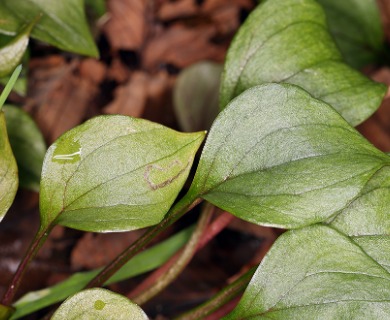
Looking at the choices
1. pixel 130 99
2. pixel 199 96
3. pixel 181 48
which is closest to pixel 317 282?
pixel 199 96

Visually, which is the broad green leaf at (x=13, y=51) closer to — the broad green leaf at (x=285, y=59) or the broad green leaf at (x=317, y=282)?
the broad green leaf at (x=285, y=59)

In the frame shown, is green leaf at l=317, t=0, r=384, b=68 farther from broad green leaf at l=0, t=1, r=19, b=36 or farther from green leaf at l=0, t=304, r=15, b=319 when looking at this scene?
green leaf at l=0, t=304, r=15, b=319

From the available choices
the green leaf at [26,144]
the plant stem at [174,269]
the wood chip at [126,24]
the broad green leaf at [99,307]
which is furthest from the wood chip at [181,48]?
the broad green leaf at [99,307]

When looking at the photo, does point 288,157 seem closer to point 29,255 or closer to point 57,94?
point 29,255

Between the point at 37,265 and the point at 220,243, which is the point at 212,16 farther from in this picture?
the point at 37,265

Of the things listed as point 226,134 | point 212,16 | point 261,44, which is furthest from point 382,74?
point 226,134

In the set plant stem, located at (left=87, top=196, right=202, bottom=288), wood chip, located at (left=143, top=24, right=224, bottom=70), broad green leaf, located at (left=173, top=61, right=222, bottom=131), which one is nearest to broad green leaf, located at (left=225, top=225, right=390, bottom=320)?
plant stem, located at (left=87, top=196, right=202, bottom=288)
